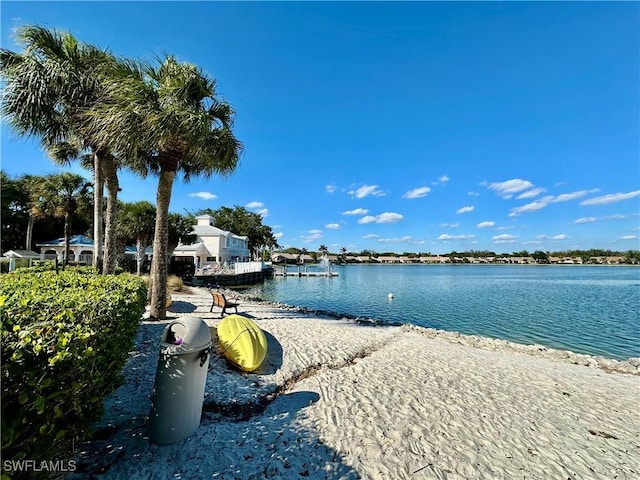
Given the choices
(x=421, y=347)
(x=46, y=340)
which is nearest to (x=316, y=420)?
(x=46, y=340)

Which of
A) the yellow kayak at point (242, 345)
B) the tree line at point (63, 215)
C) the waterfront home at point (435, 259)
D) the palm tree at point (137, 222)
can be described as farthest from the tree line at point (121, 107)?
the waterfront home at point (435, 259)

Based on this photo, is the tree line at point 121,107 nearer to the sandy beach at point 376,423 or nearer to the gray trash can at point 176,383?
the sandy beach at point 376,423

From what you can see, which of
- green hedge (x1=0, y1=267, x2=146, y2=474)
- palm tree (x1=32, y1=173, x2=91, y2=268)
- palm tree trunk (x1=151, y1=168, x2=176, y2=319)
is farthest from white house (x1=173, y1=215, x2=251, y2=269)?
green hedge (x1=0, y1=267, x2=146, y2=474)

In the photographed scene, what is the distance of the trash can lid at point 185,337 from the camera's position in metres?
3.54

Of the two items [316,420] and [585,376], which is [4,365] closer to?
[316,420]

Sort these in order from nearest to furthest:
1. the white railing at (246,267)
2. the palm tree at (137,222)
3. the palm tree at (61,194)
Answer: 1. the palm tree at (61,194)
2. the palm tree at (137,222)
3. the white railing at (246,267)

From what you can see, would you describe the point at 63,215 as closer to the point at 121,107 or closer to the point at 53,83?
the point at 53,83

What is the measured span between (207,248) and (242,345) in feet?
128

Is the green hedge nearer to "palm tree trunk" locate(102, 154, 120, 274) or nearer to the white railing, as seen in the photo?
"palm tree trunk" locate(102, 154, 120, 274)

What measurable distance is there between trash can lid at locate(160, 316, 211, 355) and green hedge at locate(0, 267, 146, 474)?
51 centimetres

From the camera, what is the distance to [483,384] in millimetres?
6246

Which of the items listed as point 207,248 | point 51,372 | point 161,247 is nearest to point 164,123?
point 161,247

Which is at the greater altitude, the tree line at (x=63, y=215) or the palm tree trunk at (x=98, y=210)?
the tree line at (x=63, y=215)

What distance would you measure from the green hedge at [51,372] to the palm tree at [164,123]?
589 cm
